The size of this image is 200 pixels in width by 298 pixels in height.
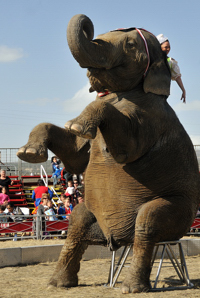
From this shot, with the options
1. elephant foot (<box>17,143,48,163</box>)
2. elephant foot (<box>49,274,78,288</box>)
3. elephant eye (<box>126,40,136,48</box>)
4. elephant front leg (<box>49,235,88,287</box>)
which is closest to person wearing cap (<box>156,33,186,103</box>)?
elephant eye (<box>126,40,136,48</box>)

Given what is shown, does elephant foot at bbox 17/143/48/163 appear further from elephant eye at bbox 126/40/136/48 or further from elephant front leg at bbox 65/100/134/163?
elephant eye at bbox 126/40/136/48

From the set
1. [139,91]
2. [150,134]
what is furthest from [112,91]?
[150,134]

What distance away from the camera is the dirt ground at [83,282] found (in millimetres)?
5469

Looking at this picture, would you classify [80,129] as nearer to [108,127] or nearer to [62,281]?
[108,127]

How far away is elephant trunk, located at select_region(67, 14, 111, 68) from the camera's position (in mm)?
4750

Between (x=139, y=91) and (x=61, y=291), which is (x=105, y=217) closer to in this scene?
(x=61, y=291)

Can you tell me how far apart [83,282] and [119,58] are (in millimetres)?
3055

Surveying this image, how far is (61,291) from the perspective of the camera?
5676 millimetres

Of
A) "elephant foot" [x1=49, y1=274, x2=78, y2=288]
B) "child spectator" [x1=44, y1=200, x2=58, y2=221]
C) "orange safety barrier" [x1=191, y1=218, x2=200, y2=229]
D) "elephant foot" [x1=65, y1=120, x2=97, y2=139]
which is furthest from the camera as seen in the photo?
"orange safety barrier" [x1=191, y1=218, x2=200, y2=229]

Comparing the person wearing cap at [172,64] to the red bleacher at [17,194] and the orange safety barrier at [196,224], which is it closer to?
the orange safety barrier at [196,224]

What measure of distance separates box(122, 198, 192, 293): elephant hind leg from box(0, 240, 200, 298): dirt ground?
126mm

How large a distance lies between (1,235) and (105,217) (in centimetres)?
720

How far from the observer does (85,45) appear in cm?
480

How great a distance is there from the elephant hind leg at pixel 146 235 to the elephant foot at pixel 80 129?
1202 millimetres
